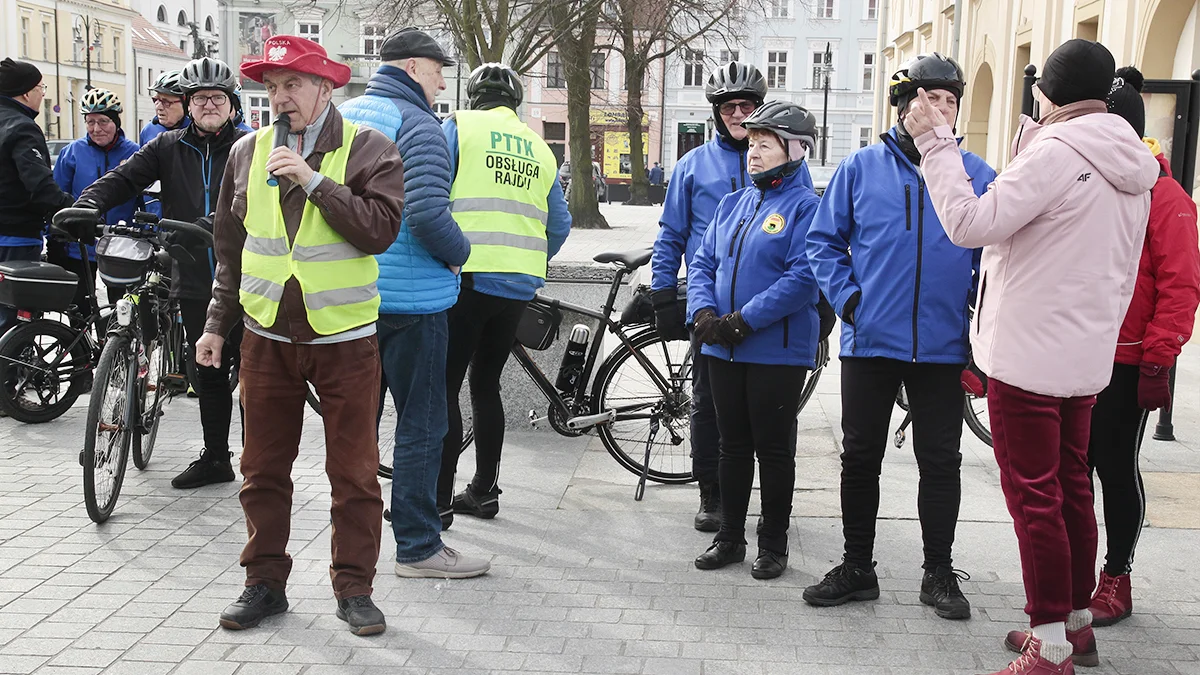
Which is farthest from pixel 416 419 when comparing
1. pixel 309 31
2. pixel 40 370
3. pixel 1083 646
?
pixel 309 31

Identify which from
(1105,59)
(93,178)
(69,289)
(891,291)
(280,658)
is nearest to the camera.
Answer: (1105,59)

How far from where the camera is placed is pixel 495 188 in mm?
5223

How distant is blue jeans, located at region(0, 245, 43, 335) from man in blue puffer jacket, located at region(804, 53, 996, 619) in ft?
17.6

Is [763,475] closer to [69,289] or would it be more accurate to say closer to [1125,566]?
[1125,566]

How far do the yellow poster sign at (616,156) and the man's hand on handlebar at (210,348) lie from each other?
2084 inches

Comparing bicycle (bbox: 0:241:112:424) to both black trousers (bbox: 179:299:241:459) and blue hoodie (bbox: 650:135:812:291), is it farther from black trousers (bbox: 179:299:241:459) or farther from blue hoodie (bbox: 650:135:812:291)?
blue hoodie (bbox: 650:135:812:291)

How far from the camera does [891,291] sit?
442 cm

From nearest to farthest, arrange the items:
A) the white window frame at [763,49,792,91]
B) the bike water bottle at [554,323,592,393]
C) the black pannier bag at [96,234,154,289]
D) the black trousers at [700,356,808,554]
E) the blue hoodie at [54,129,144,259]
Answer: the black trousers at [700,356,808,554] < the black pannier bag at [96,234,154,289] < the bike water bottle at [554,323,592,393] < the blue hoodie at [54,129,144,259] < the white window frame at [763,49,792,91]

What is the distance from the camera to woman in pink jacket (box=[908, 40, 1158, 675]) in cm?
365

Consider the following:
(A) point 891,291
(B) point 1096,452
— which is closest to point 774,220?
(A) point 891,291

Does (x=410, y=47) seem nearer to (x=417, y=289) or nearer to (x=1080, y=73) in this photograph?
(x=417, y=289)

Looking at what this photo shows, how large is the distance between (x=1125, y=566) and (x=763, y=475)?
133 cm

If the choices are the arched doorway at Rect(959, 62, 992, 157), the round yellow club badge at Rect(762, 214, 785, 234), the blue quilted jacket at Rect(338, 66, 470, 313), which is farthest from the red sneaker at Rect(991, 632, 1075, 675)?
the arched doorway at Rect(959, 62, 992, 157)

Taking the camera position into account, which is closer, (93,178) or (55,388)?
(55,388)
